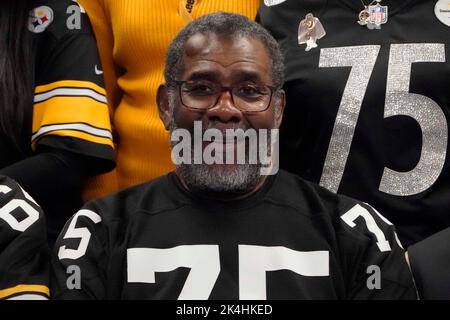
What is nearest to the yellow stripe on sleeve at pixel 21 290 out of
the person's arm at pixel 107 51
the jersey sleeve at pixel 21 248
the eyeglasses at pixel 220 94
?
the jersey sleeve at pixel 21 248

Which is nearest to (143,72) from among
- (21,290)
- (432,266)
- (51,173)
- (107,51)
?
(107,51)

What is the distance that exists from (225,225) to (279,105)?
312 mm

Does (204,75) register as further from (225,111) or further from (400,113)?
(400,113)

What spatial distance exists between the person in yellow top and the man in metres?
0.32

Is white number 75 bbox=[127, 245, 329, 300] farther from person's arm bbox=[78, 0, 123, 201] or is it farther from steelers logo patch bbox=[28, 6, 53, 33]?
steelers logo patch bbox=[28, 6, 53, 33]

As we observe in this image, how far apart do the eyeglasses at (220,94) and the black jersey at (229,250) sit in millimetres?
168

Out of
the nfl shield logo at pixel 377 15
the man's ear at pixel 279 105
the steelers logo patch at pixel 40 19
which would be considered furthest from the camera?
the steelers logo patch at pixel 40 19

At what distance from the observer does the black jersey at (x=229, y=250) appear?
1657mm

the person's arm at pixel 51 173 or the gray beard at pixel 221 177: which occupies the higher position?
the gray beard at pixel 221 177

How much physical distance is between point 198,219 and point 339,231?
0.89ft

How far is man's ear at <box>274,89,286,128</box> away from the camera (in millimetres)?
1877

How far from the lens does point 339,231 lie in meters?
1.73

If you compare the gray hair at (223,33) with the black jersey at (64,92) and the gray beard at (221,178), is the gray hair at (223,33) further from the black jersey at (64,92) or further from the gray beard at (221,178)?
the black jersey at (64,92)
